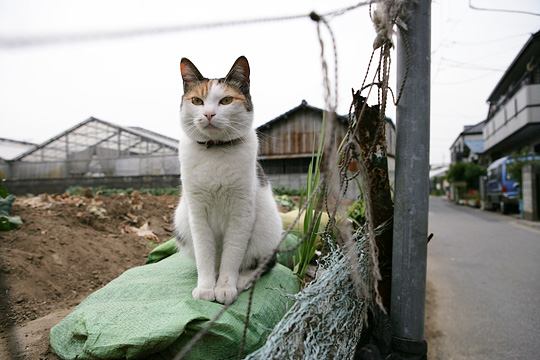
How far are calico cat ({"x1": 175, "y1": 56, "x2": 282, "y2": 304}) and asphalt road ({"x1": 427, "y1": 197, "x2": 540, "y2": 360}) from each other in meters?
1.32

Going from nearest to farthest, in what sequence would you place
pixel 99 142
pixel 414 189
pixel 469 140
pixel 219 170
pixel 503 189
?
pixel 414 189
pixel 219 170
pixel 503 189
pixel 99 142
pixel 469 140

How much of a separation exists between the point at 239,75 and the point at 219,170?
515 millimetres

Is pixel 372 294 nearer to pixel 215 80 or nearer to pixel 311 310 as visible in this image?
pixel 311 310

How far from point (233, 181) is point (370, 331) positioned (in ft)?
3.07

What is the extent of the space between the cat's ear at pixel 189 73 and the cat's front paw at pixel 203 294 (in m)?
1.01

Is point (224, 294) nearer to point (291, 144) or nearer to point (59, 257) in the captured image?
point (59, 257)

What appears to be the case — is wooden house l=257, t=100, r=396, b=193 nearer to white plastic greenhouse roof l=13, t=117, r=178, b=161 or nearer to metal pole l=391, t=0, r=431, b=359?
white plastic greenhouse roof l=13, t=117, r=178, b=161

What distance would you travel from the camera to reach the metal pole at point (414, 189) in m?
1.38

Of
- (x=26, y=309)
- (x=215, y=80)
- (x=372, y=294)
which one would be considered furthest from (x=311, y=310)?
(x=26, y=309)

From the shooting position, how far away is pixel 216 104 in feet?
5.39

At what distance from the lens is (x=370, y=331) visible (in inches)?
61.2

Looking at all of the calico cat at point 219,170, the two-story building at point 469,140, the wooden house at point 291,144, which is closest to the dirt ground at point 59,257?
the calico cat at point 219,170

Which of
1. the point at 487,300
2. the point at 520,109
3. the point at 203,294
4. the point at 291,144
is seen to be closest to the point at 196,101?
the point at 203,294

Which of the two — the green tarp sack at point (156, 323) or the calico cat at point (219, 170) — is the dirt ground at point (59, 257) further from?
A: the calico cat at point (219, 170)
